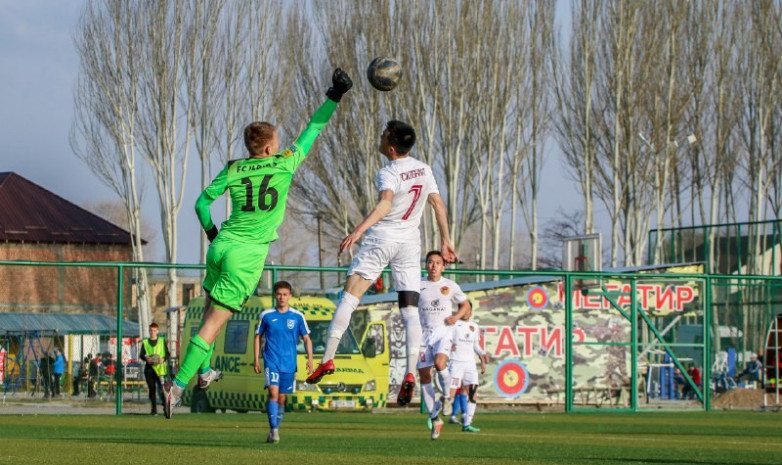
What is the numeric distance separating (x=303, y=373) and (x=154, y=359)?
2538mm

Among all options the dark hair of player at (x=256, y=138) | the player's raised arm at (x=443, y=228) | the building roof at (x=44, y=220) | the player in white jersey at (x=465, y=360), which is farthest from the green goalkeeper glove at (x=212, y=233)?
the building roof at (x=44, y=220)

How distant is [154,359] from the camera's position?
22344 millimetres

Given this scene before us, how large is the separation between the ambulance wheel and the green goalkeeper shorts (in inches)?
614

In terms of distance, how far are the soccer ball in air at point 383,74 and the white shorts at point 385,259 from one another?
1.29 metres

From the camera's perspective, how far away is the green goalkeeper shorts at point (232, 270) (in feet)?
30.0

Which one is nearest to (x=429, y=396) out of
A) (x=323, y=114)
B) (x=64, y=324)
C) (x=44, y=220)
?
(x=323, y=114)

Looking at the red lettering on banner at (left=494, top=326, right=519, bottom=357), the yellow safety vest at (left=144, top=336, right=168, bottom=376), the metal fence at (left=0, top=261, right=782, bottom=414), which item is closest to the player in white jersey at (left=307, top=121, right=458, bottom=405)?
the metal fence at (left=0, top=261, right=782, bottom=414)

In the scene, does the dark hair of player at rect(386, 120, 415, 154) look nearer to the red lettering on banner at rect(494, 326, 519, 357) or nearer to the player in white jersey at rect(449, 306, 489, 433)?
the player in white jersey at rect(449, 306, 489, 433)

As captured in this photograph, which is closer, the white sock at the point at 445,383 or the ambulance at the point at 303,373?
the white sock at the point at 445,383

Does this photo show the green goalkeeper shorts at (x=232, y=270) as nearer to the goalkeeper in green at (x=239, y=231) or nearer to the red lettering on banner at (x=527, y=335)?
the goalkeeper in green at (x=239, y=231)

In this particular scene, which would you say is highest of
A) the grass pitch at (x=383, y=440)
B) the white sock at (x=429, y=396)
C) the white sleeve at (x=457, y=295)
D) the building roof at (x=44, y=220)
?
the building roof at (x=44, y=220)

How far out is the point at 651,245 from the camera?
48.5 meters

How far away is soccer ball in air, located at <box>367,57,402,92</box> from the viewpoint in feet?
35.7

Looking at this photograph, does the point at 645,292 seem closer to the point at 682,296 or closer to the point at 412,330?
the point at 682,296
